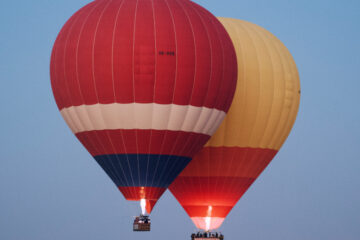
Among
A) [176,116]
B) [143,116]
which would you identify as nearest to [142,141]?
[143,116]

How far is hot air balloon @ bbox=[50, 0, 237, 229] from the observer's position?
31250 millimetres

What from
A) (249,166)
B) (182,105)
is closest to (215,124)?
(182,105)

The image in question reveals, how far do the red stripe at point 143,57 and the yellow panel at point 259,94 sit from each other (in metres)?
2.99

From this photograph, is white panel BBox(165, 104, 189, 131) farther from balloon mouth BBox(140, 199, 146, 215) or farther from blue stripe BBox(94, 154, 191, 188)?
balloon mouth BBox(140, 199, 146, 215)

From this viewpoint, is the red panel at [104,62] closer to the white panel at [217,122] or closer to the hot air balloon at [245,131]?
the white panel at [217,122]

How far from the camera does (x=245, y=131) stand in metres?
35.8

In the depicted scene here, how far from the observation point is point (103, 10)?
106ft

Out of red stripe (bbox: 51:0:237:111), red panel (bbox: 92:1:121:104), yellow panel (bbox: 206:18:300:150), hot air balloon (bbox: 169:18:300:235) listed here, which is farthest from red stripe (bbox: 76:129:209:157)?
hot air balloon (bbox: 169:18:300:235)

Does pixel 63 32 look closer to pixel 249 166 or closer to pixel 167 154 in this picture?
pixel 167 154

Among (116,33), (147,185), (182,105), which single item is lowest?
(147,185)

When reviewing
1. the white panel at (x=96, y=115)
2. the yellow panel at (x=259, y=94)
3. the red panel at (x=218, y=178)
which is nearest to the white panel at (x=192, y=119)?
the white panel at (x=96, y=115)

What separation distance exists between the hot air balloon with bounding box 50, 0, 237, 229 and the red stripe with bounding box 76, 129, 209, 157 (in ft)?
0.10

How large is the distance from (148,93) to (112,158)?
99.6 inches

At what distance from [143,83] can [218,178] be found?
6.54 metres
